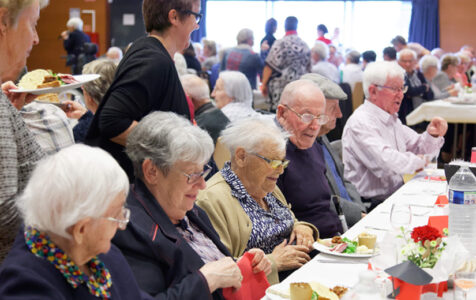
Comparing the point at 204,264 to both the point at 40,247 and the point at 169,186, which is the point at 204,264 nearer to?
the point at 169,186

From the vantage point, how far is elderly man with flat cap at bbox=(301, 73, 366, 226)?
11.2 ft

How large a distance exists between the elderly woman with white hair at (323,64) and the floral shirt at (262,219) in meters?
6.68

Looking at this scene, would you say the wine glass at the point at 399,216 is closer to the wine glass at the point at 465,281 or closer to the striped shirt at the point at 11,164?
the wine glass at the point at 465,281

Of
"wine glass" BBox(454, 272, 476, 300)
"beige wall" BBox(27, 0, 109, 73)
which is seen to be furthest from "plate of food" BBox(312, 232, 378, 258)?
"beige wall" BBox(27, 0, 109, 73)

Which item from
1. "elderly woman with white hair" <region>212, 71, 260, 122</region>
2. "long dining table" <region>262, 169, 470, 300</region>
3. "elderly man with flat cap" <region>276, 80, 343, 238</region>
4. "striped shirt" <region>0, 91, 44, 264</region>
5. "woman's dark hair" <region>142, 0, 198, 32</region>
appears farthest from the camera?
"elderly woman with white hair" <region>212, 71, 260, 122</region>

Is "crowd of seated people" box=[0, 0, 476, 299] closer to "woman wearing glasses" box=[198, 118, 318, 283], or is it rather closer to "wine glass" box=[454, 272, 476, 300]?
"woman wearing glasses" box=[198, 118, 318, 283]

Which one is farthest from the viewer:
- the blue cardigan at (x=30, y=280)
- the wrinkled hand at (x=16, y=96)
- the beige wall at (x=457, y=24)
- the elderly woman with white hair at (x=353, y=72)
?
the beige wall at (x=457, y=24)

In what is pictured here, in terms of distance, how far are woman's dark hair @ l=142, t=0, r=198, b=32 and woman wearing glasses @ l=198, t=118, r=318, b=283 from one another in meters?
0.54

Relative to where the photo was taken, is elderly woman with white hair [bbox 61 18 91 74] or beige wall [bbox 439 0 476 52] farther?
beige wall [bbox 439 0 476 52]

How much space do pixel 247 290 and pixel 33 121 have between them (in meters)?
1.01

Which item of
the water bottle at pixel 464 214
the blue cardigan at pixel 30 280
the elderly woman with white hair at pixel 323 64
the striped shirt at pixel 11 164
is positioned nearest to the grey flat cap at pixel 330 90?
the water bottle at pixel 464 214

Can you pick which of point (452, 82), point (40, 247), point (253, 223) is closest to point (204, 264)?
point (253, 223)

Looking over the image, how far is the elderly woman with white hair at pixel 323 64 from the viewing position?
9311mm

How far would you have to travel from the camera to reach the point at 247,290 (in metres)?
2.19
